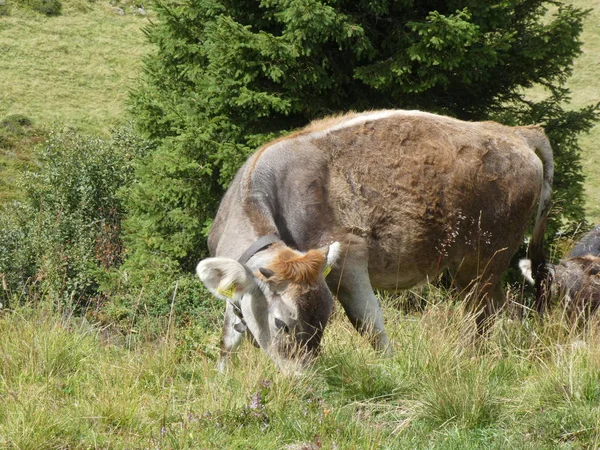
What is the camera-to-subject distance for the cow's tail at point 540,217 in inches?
312

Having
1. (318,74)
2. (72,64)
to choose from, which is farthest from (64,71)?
(318,74)

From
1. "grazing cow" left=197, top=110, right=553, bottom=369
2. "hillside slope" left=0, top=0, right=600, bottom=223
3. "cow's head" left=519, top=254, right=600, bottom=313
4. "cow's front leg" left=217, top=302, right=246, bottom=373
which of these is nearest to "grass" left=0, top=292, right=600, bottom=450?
"cow's front leg" left=217, top=302, right=246, bottom=373

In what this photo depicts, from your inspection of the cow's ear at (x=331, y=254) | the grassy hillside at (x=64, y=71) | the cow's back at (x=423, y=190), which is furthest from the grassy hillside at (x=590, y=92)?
the grassy hillside at (x=64, y=71)

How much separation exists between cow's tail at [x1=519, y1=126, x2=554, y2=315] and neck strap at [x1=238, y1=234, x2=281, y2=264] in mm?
3209

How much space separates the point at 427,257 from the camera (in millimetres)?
7141

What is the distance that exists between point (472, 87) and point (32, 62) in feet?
88.3

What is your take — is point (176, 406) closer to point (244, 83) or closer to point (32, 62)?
point (244, 83)

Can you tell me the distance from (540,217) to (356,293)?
255 centimetres

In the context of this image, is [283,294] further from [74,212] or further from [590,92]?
[590,92]

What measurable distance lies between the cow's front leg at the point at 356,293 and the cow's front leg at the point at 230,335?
88cm

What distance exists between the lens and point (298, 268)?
561 cm

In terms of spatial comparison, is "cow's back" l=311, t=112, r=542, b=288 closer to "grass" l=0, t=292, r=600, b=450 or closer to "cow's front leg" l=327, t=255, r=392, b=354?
"cow's front leg" l=327, t=255, r=392, b=354

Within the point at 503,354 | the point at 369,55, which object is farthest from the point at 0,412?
the point at 369,55

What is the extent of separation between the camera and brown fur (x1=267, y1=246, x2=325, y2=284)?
18.4 feet
